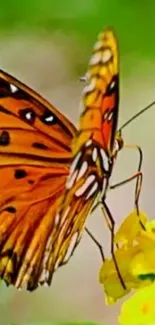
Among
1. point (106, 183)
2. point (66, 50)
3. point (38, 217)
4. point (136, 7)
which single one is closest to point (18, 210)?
point (38, 217)

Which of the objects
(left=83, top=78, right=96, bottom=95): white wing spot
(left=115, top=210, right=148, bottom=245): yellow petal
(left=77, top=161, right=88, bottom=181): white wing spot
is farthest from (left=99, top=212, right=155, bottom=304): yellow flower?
(left=83, top=78, right=96, bottom=95): white wing spot

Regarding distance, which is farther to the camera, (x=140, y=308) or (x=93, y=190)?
(x=93, y=190)

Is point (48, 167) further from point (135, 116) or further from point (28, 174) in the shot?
point (135, 116)

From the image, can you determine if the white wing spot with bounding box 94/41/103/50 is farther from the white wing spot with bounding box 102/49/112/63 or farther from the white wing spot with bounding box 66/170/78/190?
the white wing spot with bounding box 66/170/78/190

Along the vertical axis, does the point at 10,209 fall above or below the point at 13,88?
below

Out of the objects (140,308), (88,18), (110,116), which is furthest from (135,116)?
(140,308)

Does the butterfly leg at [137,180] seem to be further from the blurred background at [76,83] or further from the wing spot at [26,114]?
the wing spot at [26,114]
